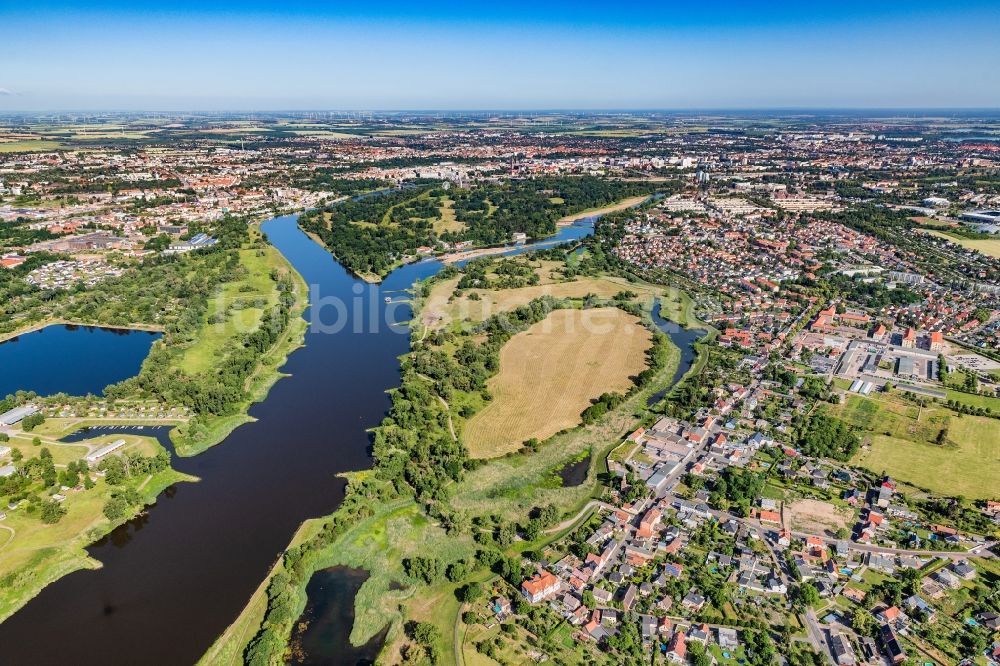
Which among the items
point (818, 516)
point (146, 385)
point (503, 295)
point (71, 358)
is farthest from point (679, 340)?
point (71, 358)

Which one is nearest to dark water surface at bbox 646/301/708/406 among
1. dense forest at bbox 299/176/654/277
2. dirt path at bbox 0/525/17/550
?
dense forest at bbox 299/176/654/277

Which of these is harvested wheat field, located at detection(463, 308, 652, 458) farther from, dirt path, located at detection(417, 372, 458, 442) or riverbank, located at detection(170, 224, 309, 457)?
riverbank, located at detection(170, 224, 309, 457)

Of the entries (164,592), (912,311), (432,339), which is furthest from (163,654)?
(912,311)

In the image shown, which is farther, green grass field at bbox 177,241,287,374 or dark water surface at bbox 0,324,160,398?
green grass field at bbox 177,241,287,374

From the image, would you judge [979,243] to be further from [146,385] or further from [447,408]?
[146,385]

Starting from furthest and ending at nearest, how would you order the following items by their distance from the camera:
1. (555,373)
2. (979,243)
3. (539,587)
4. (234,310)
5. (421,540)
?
1. (979,243)
2. (234,310)
3. (555,373)
4. (421,540)
5. (539,587)
